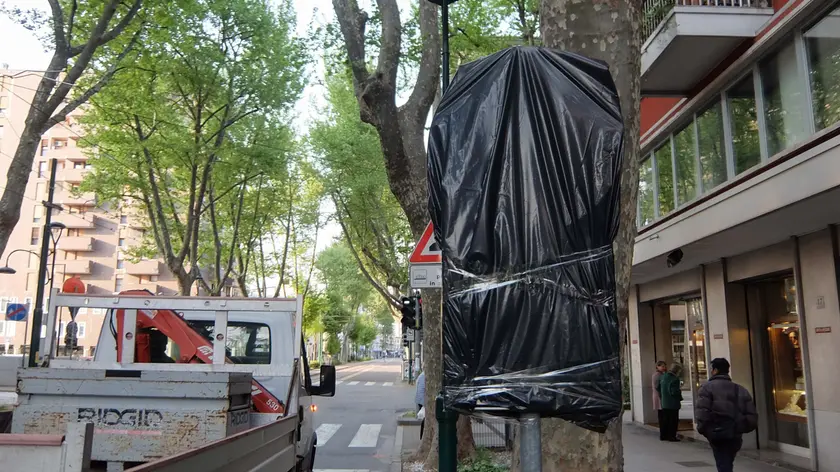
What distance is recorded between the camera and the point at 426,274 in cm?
605

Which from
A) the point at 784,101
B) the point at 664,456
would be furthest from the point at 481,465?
the point at 784,101

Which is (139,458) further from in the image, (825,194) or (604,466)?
(825,194)

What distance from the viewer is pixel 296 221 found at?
3459cm

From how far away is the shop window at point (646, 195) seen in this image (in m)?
14.5

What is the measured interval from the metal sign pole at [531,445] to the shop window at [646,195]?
1305cm

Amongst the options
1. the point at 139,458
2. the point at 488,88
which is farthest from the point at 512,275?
the point at 139,458

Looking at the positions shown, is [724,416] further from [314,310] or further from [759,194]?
[314,310]

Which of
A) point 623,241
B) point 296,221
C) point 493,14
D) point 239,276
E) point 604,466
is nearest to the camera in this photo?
point 604,466

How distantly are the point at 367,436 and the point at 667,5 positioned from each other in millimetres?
11460

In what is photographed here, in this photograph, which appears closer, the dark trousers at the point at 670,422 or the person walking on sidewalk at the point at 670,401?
the person walking on sidewalk at the point at 670,401

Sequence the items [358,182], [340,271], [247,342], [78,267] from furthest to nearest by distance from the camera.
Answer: [78,267], [340,271], [358,182], [247,342]

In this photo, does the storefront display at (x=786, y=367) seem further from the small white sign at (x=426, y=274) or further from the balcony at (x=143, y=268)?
the balcony at (x=143, y=268)

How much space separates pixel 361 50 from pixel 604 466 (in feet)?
22.7

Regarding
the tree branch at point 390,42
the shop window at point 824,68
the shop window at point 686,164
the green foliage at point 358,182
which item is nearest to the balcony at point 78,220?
the green foliage at point 358,182
